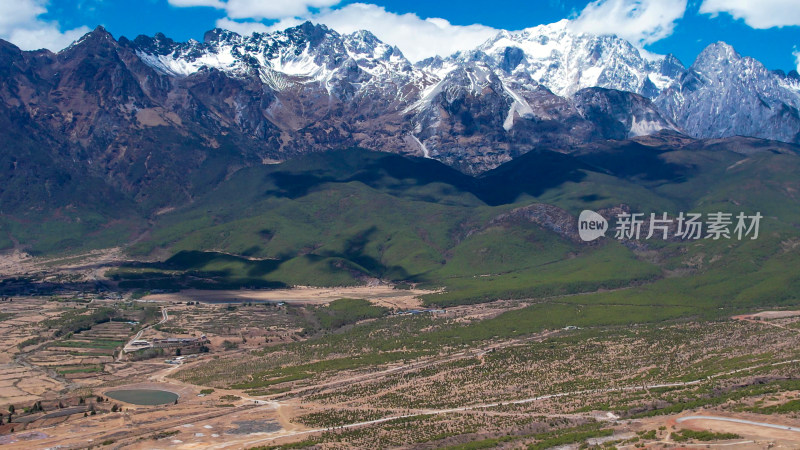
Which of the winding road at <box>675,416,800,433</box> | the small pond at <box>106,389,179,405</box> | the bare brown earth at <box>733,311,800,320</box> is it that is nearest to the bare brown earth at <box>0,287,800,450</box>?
the winding road at <box>675,416,800,433</box>

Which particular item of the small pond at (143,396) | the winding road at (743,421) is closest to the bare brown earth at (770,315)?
the winding road at (743,421)

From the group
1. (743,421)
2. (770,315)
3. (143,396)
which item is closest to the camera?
(743,421)

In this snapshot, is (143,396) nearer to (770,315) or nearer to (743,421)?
(743,421)

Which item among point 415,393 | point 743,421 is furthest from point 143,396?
point 743,421

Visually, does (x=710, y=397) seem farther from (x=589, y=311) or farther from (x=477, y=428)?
(x=589, y=311)

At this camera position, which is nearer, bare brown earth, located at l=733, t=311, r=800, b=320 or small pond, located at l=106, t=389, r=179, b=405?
small pond, located at l=106, t=389, r=179, b=405

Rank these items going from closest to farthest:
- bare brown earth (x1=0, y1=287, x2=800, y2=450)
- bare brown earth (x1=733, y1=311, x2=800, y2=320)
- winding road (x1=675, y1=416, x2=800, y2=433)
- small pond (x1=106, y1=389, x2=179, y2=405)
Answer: winding road (x1=675, y1=416, x2=800, y2=433) < bare brown earth (x1=0, y1=287, x2=800, y2=450) < small pond (x1=106, y1=389, x2=179, y2=405) < bare brown earth (x1=733, y1=311, x2=800, y2=320)

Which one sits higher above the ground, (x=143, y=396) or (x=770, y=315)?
(x=770, y=315)

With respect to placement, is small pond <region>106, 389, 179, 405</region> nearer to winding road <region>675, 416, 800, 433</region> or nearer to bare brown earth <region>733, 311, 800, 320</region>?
winding road <region>675, 416, 800, 433</region>
